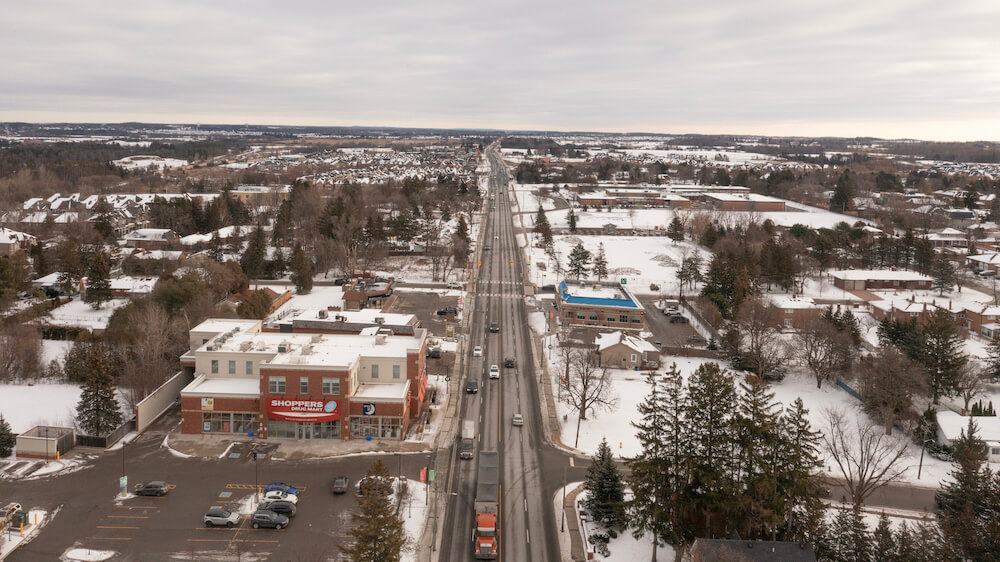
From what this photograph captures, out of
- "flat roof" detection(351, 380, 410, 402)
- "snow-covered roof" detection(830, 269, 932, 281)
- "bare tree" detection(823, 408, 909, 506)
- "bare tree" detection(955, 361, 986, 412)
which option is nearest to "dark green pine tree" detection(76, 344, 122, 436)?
"flat roof" detection(351, 380, 410, 402)

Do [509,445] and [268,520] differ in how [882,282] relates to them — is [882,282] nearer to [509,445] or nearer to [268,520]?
[509,445]

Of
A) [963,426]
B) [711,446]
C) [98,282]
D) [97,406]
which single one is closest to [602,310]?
[963,426]

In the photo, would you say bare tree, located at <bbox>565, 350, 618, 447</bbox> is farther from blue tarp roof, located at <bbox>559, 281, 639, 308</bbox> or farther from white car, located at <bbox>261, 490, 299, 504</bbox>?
white car, located at <bbox>261, 490, 299, 504</bbox>

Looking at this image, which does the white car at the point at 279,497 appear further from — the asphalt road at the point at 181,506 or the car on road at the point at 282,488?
the asphalt road at the point at 181,506

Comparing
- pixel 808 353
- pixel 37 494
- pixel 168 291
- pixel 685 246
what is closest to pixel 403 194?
pixel 685 246

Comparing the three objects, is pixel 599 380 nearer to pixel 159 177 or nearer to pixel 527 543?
pixel 527 543

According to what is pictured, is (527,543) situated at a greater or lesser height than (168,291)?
lesser
